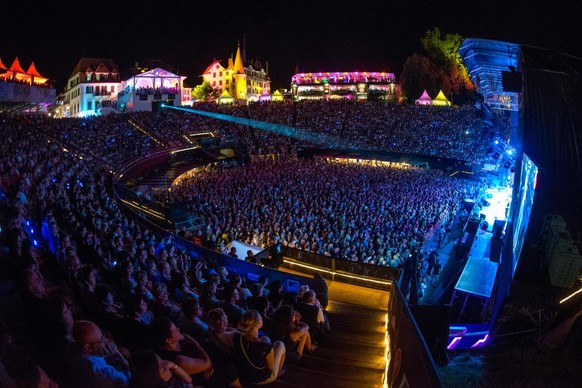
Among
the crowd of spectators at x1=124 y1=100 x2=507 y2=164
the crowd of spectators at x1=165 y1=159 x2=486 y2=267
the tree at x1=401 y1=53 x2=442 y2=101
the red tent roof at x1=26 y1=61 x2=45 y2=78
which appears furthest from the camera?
the tree at x1=401 y1=53 x2=442 y2=101

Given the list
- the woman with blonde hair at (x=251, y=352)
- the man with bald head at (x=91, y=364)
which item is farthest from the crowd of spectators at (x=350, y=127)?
the man with bald head at (x=91, y=364)

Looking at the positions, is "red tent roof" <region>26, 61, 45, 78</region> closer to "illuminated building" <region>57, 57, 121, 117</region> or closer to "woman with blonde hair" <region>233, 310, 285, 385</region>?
"illuminated building" <region>57, 57, 121, 117</region>

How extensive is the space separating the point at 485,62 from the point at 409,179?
12.6 meters

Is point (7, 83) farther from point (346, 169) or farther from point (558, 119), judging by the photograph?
point (558, 119)

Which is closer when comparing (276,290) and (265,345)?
(265,345)

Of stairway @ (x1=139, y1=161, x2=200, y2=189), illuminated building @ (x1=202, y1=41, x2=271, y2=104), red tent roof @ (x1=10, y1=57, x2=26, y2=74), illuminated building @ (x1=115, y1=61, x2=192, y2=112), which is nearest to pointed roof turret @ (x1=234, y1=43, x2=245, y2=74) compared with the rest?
illuminated building @ (x1=202, y1=41, x2=271, y2=104)

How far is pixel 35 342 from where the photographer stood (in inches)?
136

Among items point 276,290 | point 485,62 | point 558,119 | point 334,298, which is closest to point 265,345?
point 276,290

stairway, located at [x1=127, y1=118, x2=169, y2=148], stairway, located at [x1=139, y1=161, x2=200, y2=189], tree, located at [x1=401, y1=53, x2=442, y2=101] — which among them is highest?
tree, located at [x1=401, y1=53, x2=442, y2=101]

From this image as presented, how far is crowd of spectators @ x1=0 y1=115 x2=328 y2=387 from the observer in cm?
279

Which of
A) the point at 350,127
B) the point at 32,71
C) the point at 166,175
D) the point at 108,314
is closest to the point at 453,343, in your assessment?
the point at 108,314

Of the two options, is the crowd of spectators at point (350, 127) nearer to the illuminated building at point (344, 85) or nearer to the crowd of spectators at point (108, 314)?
the crowd of spectators at point (108, 314)

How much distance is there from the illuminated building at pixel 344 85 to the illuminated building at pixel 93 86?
26.4 m

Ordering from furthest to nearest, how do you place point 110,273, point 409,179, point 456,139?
point 456,139 → point 409,179 → point 110,273
